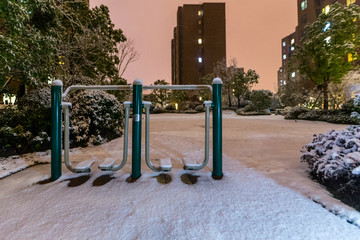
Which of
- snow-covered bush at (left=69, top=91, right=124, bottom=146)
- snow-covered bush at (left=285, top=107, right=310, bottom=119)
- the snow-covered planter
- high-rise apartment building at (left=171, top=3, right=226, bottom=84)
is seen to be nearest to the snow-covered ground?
the snow-covered planter

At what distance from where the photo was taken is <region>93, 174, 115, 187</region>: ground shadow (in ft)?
6.80

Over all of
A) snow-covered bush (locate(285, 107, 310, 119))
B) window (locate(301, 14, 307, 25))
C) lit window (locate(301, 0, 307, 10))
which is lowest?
snow-covered bush (locate(285, 107, 310, 119))

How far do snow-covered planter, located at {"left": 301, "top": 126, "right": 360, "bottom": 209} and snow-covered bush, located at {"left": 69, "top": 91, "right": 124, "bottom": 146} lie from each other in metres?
4.54

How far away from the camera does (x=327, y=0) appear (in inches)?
967

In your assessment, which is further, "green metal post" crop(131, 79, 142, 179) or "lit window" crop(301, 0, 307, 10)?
"lit window" crop(301, 0, 307, 10)

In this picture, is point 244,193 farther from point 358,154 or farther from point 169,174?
point 358,154

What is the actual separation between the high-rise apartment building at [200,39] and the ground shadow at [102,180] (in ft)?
117

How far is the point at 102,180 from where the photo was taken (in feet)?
7.17

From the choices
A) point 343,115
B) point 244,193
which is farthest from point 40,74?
point 343,115

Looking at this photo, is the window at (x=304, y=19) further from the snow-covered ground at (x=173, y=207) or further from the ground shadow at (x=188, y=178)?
the ground shadow at (x=188, y=178)

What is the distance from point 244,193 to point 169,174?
984mm

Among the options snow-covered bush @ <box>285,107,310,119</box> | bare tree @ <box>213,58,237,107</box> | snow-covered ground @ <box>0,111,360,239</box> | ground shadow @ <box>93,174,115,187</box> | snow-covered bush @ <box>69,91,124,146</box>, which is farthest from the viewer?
bare tree @ <box>213,58,237,107</box>

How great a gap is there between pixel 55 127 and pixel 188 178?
1810 mm

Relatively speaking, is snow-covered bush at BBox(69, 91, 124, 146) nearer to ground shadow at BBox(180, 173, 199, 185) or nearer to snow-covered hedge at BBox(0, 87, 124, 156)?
snow-covered hedge at BBox(0, 87, 124, 156)
